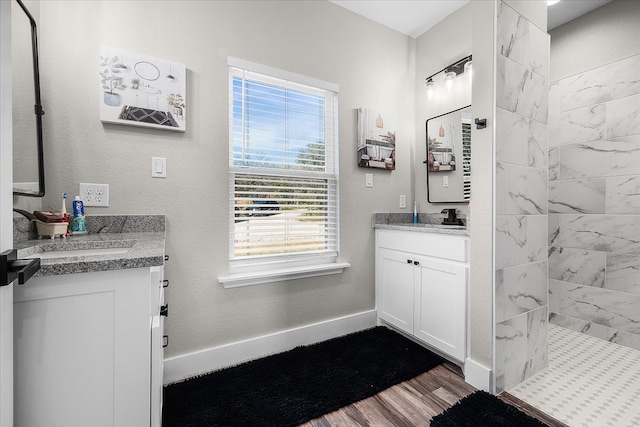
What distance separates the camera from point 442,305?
1.90 m

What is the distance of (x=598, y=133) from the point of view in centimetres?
238

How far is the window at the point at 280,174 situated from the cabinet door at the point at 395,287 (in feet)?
1.38

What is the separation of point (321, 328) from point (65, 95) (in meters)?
2.13

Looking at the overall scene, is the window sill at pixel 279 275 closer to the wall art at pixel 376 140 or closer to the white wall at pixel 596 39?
the wall art at pixel 376 140

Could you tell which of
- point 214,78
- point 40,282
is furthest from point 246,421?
point 214,78

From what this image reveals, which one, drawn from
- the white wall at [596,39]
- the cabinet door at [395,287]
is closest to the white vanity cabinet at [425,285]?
the cabinet door at [395,287]

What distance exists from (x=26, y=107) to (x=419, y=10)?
8.79 ft

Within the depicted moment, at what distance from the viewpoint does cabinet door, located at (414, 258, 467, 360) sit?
1784 millimetres

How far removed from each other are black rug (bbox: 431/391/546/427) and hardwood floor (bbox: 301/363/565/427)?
6 centimetres

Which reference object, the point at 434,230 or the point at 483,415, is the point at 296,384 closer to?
the point at 483,415

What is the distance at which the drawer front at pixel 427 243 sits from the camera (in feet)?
5.87

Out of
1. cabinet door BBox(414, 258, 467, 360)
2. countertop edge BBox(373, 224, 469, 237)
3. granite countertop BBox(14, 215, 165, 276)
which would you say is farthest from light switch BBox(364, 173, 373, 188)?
granite countertop BBox(14, 215, 165, 276)

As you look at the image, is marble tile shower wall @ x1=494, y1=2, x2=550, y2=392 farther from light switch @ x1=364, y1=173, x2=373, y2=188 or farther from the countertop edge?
light switch @ x1=364, y1=173, x2=373, y2=188

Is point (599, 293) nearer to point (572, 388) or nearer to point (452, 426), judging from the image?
point (572, 388)
